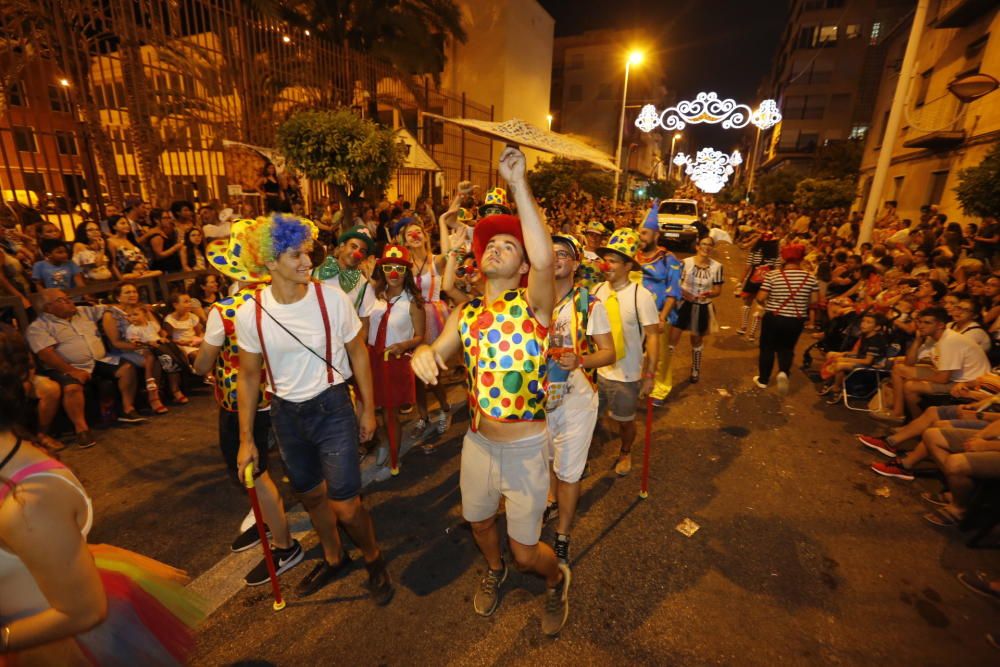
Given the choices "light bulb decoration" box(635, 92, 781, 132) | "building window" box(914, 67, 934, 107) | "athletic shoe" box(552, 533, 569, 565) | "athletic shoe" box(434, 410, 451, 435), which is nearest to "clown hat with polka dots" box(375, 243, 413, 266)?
"athletic shoe" box(434, 410, 451, 435)

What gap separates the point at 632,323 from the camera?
4363 millimetres

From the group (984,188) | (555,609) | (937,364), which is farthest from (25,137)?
(984,188)

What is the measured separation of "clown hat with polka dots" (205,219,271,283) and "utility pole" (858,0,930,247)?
43.2ft

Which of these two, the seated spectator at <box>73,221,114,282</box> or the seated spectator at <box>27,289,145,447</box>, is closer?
the seated spectator at <box>27,289,145,447</box>

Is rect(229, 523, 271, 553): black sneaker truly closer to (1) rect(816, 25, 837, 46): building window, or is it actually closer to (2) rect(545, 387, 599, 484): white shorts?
(2) rect(545, 387, 599, 484): white shorts

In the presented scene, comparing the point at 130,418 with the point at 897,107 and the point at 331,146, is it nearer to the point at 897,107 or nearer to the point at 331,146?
the point at 331,146

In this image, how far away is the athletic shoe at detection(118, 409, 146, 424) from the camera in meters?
5.50

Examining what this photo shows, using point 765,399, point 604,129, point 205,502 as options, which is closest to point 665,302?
point 765,399

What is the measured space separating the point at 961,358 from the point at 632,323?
377cm

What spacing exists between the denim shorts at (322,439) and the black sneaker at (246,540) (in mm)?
1049

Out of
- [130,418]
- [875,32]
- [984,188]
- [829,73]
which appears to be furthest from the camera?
[829,73]

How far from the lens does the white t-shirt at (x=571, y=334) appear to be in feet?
10.6

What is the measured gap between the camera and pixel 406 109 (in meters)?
21.0

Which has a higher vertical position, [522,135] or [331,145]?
[522,135]
